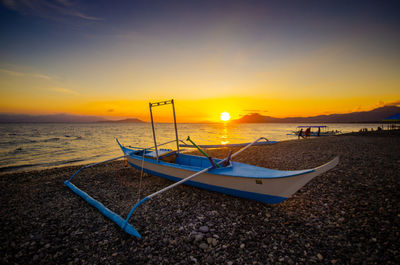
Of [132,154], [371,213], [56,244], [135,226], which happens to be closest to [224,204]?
[135,226]

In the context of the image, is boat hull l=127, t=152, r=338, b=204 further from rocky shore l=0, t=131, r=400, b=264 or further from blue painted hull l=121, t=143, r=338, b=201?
rocky shore l=0, t=131, r=400, b=264

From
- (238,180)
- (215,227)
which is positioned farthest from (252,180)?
(215,227)

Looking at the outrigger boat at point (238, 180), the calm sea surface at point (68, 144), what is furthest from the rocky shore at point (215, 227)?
the calm sea surface at point (68, 144)

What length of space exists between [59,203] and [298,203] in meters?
10.4

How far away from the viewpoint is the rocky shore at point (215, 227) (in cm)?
402

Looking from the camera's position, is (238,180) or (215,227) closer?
(215,227)

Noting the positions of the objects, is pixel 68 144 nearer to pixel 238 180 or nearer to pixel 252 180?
pixel 238 180

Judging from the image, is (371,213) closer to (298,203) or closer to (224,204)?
(298,203)

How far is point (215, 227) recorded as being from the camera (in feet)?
16.7

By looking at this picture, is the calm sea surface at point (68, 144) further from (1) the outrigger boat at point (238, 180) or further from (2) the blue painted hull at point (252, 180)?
(2) the blue painted hull at point (252, 180)

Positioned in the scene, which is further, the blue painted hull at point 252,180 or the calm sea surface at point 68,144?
the calm sea surface at point 68,144

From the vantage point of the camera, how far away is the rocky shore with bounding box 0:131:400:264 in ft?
13.2

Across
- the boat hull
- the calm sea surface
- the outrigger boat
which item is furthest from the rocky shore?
the calm sea surface

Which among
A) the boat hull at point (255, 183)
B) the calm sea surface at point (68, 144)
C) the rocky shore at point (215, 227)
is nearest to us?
the rocky shore at point (215, 227)
